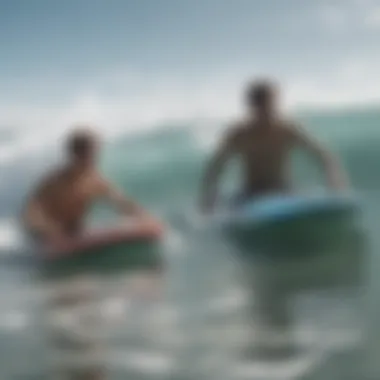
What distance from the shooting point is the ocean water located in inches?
46.1

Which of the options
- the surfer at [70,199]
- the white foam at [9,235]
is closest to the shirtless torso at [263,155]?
the surfer at [70,199]

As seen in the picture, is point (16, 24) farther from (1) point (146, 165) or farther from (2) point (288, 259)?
(2) point (288, 259)

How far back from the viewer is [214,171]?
1.25 metres

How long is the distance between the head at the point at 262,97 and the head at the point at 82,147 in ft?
0.73

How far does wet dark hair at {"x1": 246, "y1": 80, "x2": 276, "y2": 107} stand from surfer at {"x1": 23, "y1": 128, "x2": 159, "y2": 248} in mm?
214

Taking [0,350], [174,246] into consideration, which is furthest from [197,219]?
[0,350]

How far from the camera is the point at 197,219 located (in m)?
1.24

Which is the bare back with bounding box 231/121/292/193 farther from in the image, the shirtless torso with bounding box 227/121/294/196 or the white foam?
the white foam

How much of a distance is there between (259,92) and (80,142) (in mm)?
259

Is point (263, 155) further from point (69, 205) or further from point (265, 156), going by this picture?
point (69, 205)

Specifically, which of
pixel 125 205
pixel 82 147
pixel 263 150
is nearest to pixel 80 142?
pixel 82 147

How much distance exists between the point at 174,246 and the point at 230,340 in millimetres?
154

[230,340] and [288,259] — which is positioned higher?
[288,259]

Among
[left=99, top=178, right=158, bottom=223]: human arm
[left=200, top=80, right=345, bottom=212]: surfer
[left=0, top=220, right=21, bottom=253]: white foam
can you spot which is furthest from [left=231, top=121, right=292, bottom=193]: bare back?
[left=0, top=220, right=21, bottom=253]: white foam
